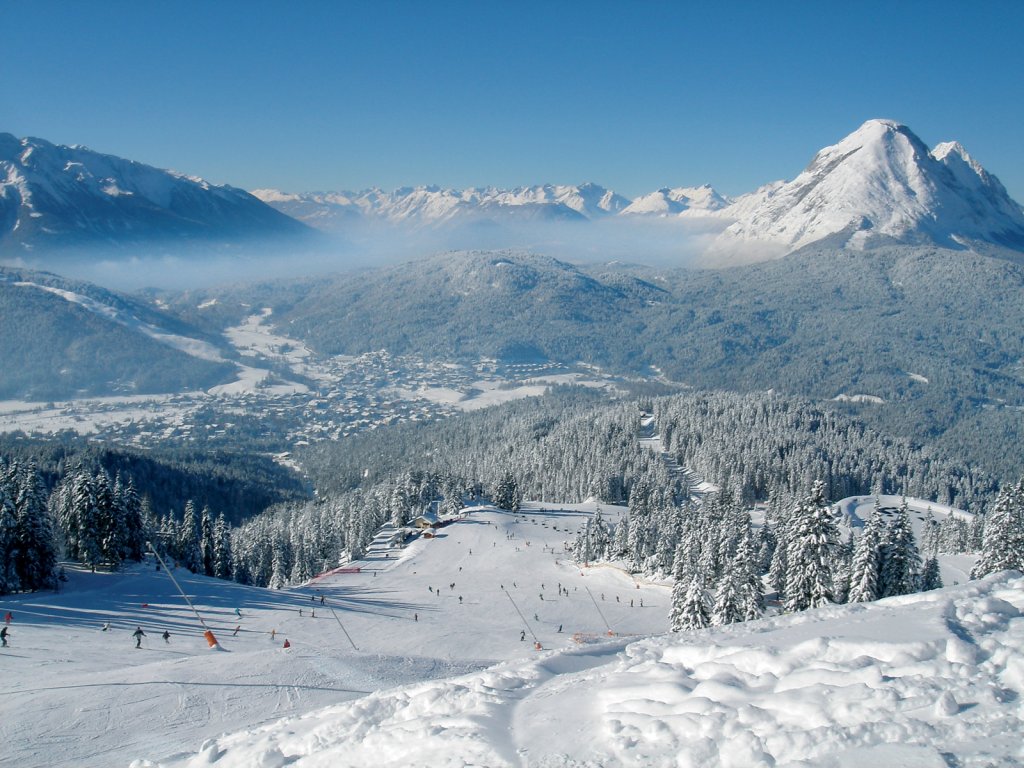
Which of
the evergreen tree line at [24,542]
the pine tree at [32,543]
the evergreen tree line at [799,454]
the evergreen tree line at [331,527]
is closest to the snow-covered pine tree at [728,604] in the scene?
the evergreen tree line at [24,542]

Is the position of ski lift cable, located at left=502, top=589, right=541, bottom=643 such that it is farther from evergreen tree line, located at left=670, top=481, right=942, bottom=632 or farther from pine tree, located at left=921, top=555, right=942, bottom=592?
pine tree, located at left=921, top=555, right=942, bottom=592

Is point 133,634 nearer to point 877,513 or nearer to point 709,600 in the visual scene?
point 709,600

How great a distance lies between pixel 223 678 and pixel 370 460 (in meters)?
140

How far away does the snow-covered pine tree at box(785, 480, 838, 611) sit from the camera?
37.5m

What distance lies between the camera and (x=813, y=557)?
38031 millimetres

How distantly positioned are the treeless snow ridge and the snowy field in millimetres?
40

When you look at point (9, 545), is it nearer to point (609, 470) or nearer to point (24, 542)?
point (24, 542)

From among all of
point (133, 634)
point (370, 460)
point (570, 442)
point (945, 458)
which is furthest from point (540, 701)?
point (945, 458)

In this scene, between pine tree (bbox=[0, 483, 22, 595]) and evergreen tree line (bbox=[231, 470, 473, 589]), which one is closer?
pine tree (bbox=[0, 483, 22, 595])

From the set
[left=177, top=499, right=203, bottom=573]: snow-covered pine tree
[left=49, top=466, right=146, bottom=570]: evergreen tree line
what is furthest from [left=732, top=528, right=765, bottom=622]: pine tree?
[left=177, top=499, right=203, bottom=573]: snow-covered pine tree

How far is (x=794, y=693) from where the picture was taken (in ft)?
40.7

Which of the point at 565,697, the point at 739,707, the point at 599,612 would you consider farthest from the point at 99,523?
the point at 739,707

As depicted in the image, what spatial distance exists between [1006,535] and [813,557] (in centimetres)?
1213

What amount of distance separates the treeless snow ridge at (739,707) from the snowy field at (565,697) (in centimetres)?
4
